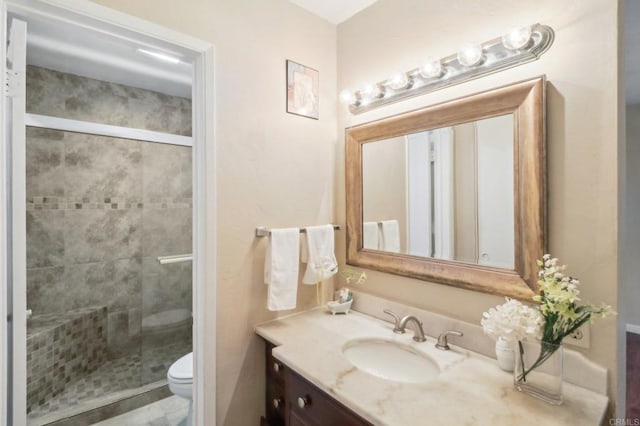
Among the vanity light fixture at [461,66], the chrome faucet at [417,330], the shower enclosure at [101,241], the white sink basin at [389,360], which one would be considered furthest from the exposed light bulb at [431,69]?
the shower enclosure at [101,241]

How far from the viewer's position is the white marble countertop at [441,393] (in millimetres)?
835

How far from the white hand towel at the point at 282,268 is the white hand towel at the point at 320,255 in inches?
3.9

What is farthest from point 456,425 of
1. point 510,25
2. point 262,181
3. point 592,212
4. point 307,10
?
point 307,10

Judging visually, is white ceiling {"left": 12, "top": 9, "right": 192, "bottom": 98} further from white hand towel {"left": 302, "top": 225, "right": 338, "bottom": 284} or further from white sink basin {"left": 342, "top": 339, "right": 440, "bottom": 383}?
white sink basin {"left": 342, "top": 339, "right": 440, "bottom": 383}

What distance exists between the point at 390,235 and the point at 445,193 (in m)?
0.36

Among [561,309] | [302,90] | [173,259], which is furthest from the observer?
[173,259]

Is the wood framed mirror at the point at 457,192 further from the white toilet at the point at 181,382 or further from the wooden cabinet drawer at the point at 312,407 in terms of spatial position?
the white toilet at the point at 181,382

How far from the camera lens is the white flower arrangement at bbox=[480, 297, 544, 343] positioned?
3.01 ft

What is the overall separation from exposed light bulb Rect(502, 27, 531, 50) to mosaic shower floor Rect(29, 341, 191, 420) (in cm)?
318

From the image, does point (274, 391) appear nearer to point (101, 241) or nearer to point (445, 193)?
point (445, 193)

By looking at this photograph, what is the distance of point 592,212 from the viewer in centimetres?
97

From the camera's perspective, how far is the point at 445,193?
135 centimetres

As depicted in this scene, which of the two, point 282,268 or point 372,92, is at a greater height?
point 372,92

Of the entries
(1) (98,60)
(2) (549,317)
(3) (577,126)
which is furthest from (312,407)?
(1) (98,60)
